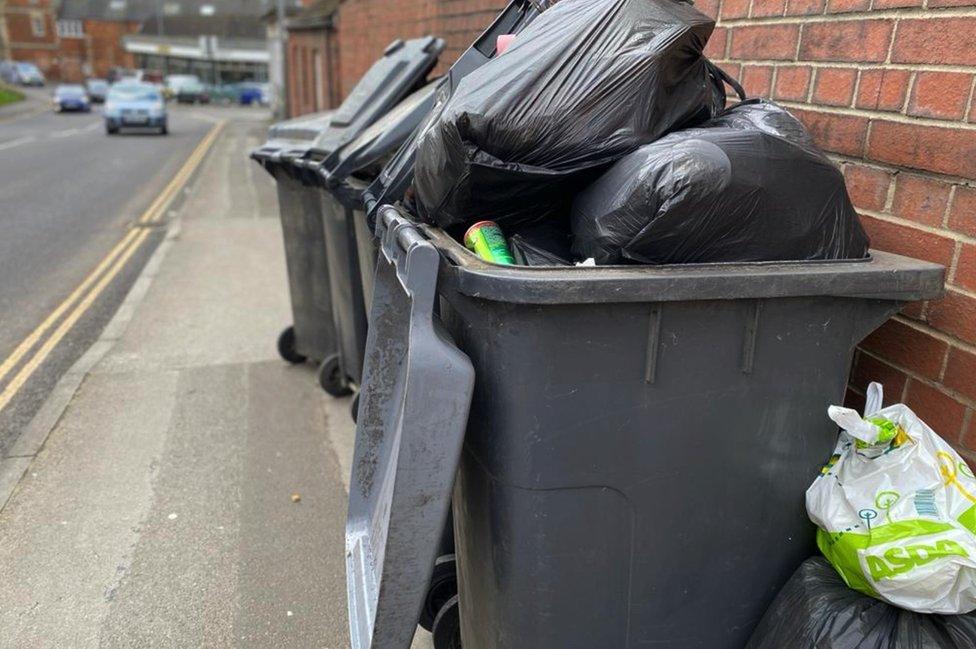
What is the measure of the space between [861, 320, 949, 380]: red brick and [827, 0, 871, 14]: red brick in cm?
87

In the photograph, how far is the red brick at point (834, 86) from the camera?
2.16 metres

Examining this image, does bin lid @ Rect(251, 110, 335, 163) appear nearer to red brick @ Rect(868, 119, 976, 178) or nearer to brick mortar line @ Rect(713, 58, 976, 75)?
brick mortar line @ Rect(713, 58, 976, 75)

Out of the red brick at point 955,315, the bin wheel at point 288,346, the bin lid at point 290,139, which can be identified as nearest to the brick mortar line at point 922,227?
the red brick at point 955,315

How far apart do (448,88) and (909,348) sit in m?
1.60

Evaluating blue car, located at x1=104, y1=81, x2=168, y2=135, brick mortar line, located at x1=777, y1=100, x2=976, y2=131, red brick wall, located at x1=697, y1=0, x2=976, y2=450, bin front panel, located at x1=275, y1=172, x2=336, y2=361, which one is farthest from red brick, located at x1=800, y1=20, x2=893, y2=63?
blue car, located at x1=104, y1=81, x2=168, y2=135

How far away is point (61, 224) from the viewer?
32.5 ft

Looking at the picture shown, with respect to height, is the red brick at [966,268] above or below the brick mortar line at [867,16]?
below

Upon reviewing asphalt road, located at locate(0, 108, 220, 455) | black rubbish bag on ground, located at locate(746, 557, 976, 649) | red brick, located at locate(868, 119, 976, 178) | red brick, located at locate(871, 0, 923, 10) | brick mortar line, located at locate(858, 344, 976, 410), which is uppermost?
red brick, located at locate(871, 0, 923, 10)

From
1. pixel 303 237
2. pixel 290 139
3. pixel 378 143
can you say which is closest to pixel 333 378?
pixel 303 237

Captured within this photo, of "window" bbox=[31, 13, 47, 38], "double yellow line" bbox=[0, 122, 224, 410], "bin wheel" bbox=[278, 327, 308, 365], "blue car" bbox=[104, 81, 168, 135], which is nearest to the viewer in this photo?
"double yellow line" bbox=[0, 122, 224, 410]

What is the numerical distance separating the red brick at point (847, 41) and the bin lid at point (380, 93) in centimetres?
208

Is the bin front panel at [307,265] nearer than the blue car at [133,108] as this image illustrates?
Yes

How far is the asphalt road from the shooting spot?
538 cm

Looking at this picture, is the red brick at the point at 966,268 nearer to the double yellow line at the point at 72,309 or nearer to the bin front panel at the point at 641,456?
the bin front panel at the point at 641,456
